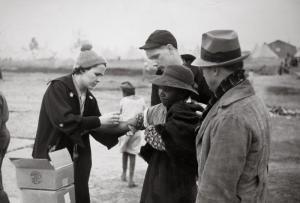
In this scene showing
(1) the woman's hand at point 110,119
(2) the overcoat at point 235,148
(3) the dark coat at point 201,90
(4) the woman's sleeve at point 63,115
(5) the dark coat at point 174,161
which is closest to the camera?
(2) the overcoat at point 235,148

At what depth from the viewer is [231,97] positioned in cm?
203

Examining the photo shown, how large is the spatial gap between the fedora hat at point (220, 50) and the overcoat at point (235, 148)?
14 cm

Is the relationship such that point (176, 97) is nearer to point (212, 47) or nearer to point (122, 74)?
point (212, 47)

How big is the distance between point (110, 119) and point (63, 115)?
44 cm

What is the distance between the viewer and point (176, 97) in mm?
2830

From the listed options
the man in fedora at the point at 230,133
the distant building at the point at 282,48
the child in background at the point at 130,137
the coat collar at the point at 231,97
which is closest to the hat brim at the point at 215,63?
the man in fedora at the point at 230,133

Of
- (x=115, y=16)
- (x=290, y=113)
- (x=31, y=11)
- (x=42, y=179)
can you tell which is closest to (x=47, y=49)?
(x=31, y=11)

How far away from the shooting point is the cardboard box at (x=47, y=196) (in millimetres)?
2869

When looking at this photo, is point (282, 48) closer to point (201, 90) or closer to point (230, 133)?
point (201, 90)

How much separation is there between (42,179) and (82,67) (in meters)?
0.96

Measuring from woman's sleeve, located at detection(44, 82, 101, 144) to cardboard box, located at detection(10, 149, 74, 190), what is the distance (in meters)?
0.21

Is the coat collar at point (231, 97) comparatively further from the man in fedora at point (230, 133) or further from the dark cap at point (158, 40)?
the dark cap at point (158, 40)

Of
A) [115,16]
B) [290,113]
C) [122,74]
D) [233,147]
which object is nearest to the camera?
[233,147]

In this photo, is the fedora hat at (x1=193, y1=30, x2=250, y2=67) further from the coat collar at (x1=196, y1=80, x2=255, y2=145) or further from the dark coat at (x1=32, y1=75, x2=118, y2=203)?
the dark coat at (x1=32, y1=75, x2=118, y2=203)
